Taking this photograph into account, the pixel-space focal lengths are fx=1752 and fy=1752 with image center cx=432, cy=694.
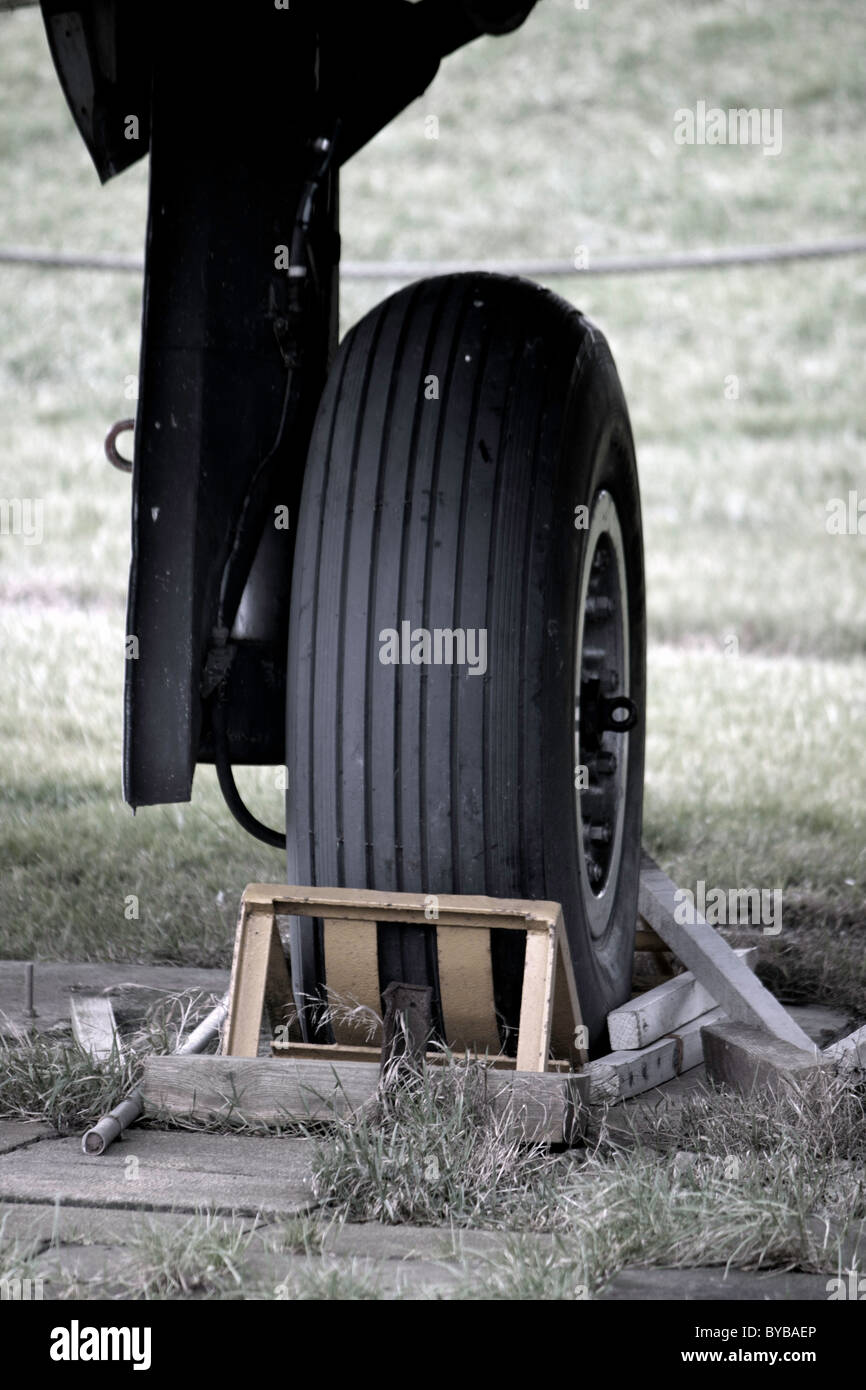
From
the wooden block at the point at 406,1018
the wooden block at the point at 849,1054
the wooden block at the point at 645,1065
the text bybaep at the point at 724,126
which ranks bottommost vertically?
the wooden block at the point at 645,1065

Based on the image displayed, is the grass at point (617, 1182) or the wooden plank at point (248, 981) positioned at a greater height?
the wooden plank at point (248, 981)

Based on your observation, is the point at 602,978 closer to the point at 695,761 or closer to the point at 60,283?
the point at 695,761

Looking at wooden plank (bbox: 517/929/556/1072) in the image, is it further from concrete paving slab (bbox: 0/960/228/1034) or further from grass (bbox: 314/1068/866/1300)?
concrete paving slab (bbox: 0/960/228/1034)

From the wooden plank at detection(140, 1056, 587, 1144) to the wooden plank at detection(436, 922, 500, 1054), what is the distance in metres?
0.26

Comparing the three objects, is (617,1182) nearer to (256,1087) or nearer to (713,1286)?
(713,1286)

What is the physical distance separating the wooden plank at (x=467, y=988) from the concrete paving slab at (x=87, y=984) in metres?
0.74

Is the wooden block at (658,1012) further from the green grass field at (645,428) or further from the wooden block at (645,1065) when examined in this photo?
the green grass field at (645,428)

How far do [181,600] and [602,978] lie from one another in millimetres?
956

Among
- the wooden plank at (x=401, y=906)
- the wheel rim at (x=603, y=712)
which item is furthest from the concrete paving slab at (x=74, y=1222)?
the wheel rim at (x=603, y=712)

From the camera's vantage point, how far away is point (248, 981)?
2613 mm

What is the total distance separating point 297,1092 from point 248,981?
0.79ft

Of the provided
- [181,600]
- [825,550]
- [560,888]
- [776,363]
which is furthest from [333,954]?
[776,363]

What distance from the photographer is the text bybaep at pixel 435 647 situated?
2.65 metres

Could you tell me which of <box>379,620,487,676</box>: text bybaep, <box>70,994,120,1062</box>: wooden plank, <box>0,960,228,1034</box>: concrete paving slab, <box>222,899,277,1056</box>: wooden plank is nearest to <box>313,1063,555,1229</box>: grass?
<box>222,899,277,1056</box>: wooden plank
